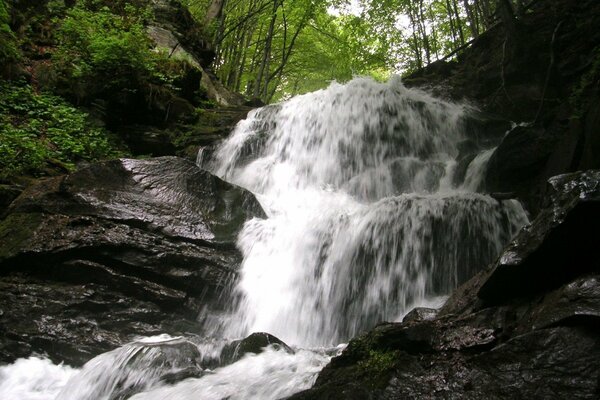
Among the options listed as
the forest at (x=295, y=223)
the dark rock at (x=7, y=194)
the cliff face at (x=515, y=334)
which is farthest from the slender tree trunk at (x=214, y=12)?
the cliff face at (x=515, y=334)

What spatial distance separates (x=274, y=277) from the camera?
254 inches

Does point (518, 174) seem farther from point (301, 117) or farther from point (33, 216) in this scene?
point (33, 216)

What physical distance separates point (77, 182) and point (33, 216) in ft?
2.48

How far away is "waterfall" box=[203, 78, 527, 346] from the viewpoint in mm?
5715

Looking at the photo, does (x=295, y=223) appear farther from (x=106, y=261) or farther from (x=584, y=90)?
(x=584, y=90)

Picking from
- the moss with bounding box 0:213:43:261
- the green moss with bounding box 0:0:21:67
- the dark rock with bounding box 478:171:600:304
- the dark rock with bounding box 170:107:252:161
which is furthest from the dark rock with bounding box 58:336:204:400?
the green moss with bounding box 0:0:21:67

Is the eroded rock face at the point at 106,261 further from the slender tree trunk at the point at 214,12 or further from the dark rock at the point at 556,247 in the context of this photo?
the slender tree trunk at the point at 214,12

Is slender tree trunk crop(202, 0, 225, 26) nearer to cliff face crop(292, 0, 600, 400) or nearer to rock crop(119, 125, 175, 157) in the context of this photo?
rock crop(119, 125, 175, 157)

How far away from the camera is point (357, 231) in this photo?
6434 millimetres

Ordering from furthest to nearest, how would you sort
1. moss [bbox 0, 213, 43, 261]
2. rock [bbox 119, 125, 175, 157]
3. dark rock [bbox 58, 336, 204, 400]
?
1. rock [bbox 119, 125, 175, 157]
2. moss [bbox 0, 213, 43, 261]
3. dark rock [bbox 58, 336, 204, 400]

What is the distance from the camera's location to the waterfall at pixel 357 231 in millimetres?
5715

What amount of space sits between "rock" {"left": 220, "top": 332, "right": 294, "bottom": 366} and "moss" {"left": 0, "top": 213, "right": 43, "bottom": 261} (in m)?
3.20

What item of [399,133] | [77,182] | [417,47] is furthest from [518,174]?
[417,47]

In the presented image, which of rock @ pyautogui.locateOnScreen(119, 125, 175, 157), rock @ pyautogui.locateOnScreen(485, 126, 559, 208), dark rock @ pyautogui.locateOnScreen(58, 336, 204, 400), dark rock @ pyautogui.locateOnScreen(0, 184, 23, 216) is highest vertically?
rock @ pyautogui.locateOnScreen(119, 125, 175, 157)
